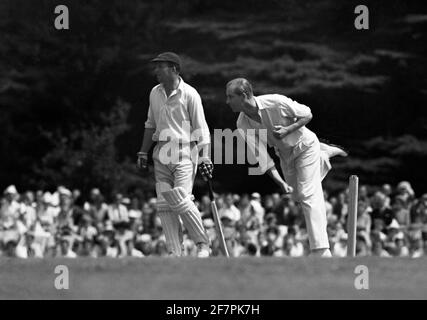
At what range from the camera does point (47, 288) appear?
12391mm

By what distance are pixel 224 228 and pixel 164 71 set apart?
8164mm

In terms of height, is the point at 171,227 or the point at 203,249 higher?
the point at 171,227

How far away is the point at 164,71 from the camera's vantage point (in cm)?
1517

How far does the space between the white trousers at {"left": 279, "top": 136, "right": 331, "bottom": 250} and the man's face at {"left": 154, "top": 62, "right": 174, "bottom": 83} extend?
4.49ft

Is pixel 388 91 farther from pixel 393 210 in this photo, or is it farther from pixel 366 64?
pixel 393 210

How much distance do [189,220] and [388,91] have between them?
66.3 feet

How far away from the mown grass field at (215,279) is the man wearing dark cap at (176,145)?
1.73m

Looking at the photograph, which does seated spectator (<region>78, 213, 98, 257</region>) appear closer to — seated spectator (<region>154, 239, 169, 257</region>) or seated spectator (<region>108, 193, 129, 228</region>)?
seated spectator (<region>108, 193, 129, 228</region>)

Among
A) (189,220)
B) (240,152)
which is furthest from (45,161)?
(189,220)

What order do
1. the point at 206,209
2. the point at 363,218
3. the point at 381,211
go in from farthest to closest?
the point at 206,209 → the point at 381,211 → the point at 363,218

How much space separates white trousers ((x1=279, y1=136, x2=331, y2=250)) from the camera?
15227 mm

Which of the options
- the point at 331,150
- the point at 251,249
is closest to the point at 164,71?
the point at 331,150

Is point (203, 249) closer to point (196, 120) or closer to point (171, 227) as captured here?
point (171, 227)

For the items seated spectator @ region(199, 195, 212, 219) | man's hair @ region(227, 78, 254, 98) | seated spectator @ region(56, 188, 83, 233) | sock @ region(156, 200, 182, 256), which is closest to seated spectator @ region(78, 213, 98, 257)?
seated spectator @ region(56, 188, 83, 233)
